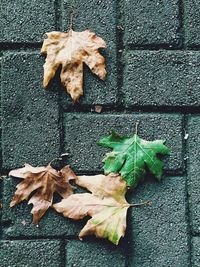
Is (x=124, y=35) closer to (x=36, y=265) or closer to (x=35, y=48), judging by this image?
(x=35, y=48)

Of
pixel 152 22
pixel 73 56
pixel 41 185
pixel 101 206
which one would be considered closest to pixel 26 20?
pixel 73 56

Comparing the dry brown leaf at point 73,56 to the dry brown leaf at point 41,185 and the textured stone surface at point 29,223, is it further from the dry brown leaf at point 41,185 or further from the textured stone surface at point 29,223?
the textured stone surface at point 29,223

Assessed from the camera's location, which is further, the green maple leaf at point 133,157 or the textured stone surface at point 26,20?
the textured stone surface at point 26,20

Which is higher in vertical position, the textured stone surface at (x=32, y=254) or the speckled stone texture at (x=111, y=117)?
the speckled stone texture at (x=111, y=117)

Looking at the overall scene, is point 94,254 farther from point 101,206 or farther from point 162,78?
point 162,78

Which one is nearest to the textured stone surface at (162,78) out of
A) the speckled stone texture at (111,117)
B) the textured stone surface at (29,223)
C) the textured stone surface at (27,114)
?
the speckled stone texture at (111,117)

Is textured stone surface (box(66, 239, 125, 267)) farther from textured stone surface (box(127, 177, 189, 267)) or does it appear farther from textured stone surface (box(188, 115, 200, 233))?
textured stone surface (box(188, 115, 200, 233))
